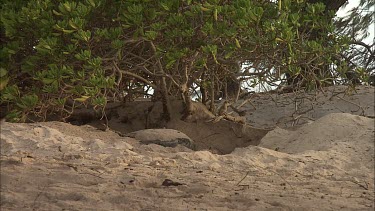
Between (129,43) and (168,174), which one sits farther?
(129,43)

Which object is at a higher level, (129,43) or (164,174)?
(129,43)

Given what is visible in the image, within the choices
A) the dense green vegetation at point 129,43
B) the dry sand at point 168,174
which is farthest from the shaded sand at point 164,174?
the dense green vegetation at point 129,43

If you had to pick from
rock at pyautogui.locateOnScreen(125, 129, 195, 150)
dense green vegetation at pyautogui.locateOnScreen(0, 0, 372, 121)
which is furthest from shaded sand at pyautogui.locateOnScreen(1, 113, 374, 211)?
dense green vegetation at pyautogui.locateOnScreen(0, 0, 372, 121)

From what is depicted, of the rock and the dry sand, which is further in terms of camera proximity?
the rock

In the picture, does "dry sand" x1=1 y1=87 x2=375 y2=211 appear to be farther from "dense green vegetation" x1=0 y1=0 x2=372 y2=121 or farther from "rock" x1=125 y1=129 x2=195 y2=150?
"dense green vegetation" x1=0 y1=0 x2=372 y2=121

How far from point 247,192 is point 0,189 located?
1.48 metres

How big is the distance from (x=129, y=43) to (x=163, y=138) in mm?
963

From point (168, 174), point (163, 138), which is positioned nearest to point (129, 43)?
point (163, 138)

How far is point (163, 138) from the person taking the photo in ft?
16.8

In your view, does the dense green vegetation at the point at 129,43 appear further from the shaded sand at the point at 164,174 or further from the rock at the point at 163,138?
the rock at the point at 163,138

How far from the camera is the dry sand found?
119 inches

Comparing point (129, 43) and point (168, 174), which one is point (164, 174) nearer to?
point (168, 174)

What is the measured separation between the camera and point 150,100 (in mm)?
7008

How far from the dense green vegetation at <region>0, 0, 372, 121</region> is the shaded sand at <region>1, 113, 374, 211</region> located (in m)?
0.45
